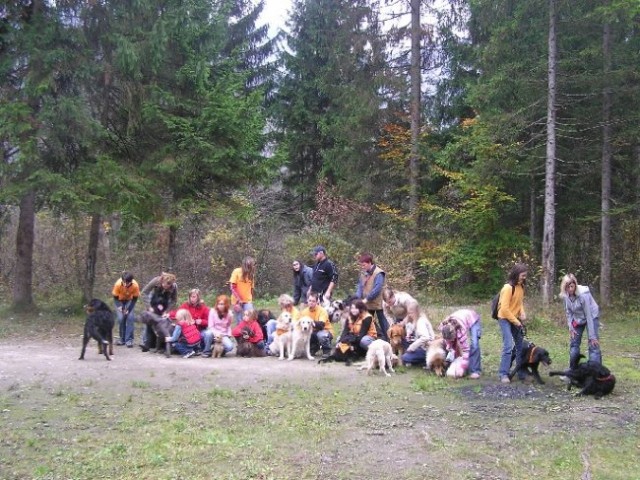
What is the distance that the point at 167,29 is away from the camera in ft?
43.2

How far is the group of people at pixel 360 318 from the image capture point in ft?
26.7

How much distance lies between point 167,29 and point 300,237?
27.8 feet

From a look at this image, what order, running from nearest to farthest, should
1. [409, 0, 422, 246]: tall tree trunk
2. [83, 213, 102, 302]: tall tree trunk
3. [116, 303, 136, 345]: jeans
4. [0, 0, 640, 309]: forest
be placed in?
[116, 303, 136, 345]: jeans
[0, 0, 640, 309]: forest
[83, 213, 102, 302]: tall tree trunk
[409, 0, 422, 246]: tall tree trunk

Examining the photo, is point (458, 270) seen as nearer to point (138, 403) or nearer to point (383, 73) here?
point (383, 73)

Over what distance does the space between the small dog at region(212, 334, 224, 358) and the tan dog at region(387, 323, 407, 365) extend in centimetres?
277

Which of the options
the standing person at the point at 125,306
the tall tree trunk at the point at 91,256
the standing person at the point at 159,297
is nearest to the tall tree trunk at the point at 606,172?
the standing person at the point at 159,297

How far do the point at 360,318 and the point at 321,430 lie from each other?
12.0 feet

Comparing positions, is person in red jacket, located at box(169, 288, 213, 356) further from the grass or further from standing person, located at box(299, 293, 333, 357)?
the grass

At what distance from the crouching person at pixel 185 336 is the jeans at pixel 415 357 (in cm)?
341

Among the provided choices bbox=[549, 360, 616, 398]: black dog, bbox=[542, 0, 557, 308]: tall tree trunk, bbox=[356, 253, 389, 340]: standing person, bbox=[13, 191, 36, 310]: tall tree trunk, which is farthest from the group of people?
bbox=[542, 0, 557, 308]: tall tree trunk

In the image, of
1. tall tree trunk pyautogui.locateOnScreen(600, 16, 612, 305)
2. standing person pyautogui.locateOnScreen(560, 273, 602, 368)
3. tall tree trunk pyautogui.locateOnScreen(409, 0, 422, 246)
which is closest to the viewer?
standing person pyautogui.locateOnScreen(560, 273, 602, 368)

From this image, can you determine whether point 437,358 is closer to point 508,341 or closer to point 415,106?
point 508,341

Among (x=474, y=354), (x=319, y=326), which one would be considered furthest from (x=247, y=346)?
(x=474, y=354)

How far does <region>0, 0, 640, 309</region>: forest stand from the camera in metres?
12.8
